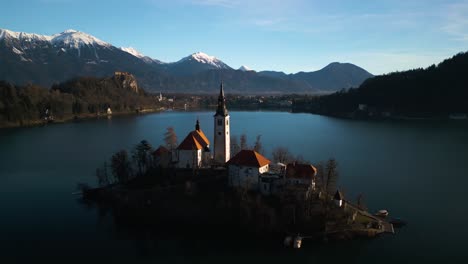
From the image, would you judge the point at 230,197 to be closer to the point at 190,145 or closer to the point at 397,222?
the point at 190,145

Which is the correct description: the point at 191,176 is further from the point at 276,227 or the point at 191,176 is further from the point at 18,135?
the point at 18,135

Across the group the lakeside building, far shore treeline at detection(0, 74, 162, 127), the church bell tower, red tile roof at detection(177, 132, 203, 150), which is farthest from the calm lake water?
far shore treeline at detection(0, 74, 162, 127)

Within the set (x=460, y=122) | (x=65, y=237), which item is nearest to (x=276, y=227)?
(x=65, y=237)

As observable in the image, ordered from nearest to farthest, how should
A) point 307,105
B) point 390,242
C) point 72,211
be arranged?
point 390,242, point 72,211, point 307,105

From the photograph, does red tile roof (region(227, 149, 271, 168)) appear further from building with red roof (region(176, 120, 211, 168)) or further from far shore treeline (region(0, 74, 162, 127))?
far shore treeline (region(0, 74, 162, 127))

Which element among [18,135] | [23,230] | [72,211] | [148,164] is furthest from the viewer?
[18,135]

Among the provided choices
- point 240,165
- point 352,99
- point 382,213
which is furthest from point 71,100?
point 382,213

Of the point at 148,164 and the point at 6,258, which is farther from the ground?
the point at 148,164
